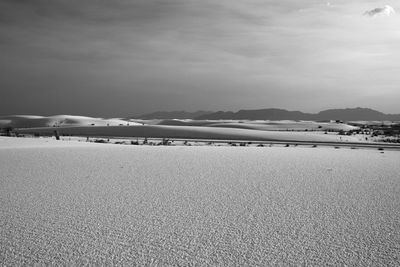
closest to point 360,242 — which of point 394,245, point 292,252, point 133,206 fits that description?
point 394,245

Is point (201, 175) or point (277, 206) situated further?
point (201, 175)

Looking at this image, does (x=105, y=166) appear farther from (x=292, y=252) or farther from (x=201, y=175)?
(x=292, y=252)

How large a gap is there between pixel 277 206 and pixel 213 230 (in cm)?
128

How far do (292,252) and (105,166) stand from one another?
5.43 metres

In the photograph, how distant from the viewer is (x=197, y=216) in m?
3.95

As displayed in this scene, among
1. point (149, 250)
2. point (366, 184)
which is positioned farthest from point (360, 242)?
point (366, 184)

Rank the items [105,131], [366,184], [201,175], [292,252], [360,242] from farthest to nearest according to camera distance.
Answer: [105,131] < [201,175] < [366,184] < [360,242] < [292,252]

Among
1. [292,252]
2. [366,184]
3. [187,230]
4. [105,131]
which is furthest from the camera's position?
[105,131]

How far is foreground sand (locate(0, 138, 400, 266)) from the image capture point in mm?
2902

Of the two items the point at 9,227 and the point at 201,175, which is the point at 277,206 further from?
the point at 9,227

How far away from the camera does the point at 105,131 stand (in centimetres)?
4009

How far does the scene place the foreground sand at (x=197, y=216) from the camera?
2902 millimetres

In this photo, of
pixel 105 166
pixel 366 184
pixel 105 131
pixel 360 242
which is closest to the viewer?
pixel 360 242

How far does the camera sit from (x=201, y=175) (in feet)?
21.8
